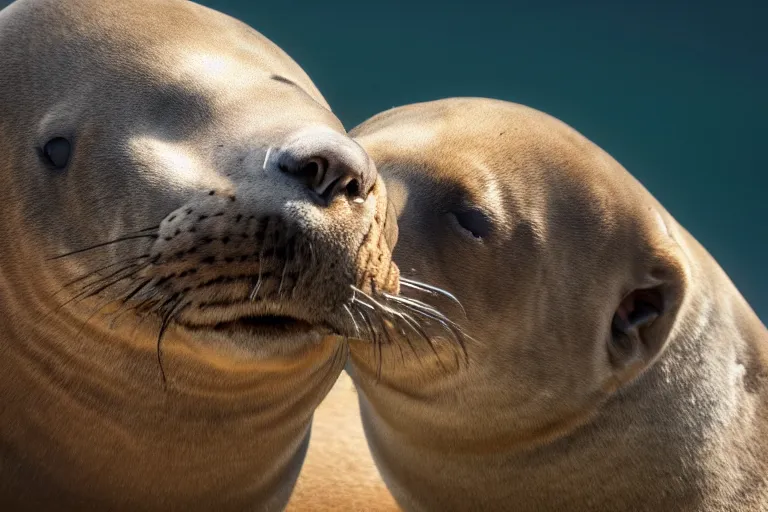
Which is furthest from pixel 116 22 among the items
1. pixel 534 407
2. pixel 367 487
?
pixel 367 487

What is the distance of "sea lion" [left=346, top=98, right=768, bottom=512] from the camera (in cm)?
286

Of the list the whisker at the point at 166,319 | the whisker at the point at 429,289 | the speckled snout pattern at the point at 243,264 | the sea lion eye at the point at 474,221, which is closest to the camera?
the speckled snout pattern at the point at 243,264

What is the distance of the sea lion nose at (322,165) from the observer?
1.89 m

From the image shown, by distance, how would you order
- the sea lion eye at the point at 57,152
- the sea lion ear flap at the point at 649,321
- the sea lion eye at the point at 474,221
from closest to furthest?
the sea lion eye at the point at 57,152, the sea lion eye at the point at 474,221, the sea lion ear flap at the point at 649,321

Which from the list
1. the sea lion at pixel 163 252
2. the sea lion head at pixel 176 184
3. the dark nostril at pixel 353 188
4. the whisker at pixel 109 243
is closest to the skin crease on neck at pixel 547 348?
the sea lion at pixel 163 252

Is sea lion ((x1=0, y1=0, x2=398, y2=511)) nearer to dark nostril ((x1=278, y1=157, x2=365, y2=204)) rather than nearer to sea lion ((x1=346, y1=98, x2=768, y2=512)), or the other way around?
dark nostril ((x1=278, y1=157, x2=365, y2=204))

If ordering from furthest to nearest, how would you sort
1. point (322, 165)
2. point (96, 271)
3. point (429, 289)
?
1. point (429, 289)
2. point (96, 271)
3. point (322, 165)

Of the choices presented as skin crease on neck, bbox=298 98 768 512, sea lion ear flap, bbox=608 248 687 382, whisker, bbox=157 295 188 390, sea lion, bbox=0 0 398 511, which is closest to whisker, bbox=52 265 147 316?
sea lion, bbox=0 0 398 511

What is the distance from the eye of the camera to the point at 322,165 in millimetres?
1889

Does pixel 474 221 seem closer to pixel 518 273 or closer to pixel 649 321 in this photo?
pixel 518 273

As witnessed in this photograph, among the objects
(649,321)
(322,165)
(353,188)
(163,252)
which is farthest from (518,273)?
(163,252)

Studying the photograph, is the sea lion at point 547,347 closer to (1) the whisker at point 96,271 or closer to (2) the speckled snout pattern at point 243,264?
(2) the speckled snout pattern at point 243,264

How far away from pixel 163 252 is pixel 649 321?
69.4 inches

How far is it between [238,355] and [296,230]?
1.19ft
